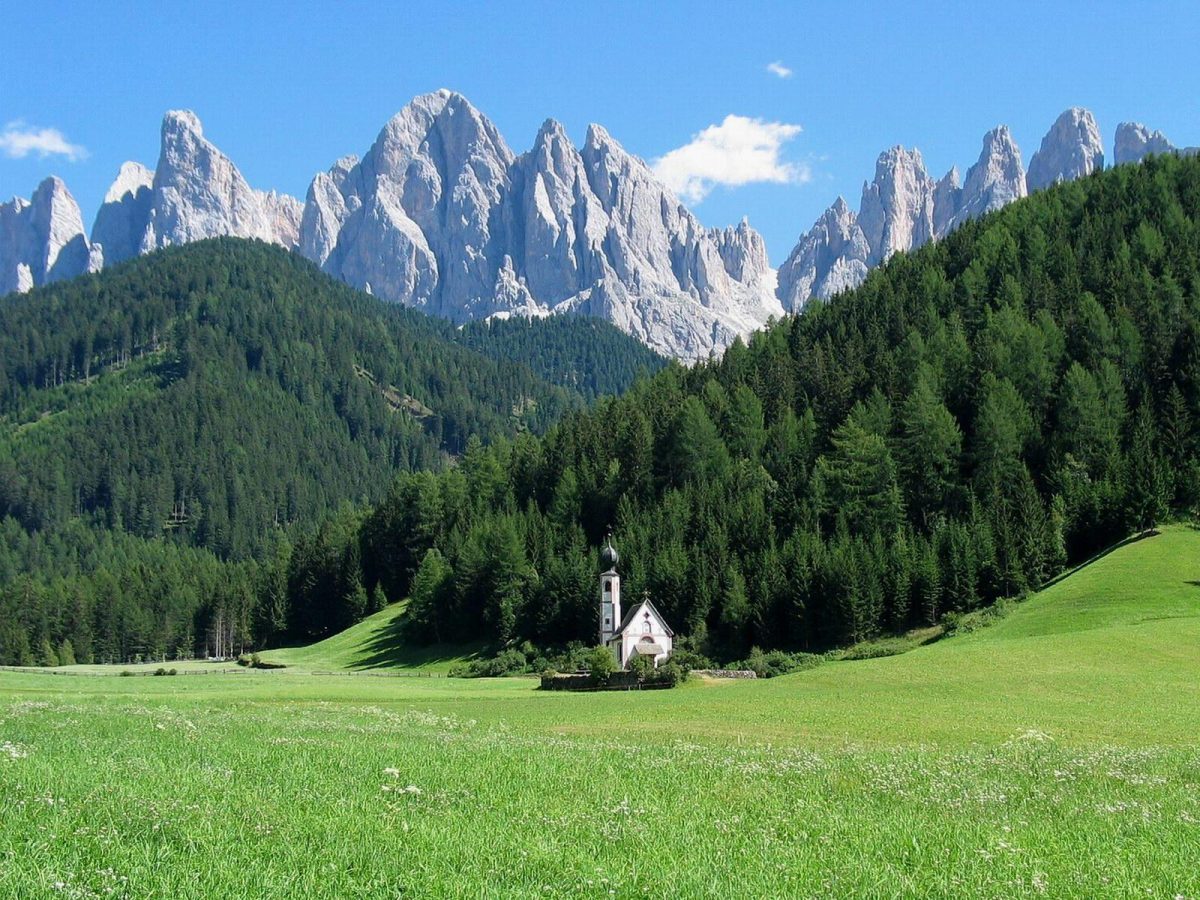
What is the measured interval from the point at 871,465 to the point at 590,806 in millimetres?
87947

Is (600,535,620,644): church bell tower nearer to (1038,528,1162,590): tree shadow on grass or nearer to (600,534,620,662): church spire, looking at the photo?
(600,534,620,662): church spire

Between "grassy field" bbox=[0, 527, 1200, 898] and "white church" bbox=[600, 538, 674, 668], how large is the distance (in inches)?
1978

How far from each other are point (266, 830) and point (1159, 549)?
3075 inches

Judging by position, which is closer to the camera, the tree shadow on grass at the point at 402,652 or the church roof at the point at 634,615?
the church roof at the point at 634,615

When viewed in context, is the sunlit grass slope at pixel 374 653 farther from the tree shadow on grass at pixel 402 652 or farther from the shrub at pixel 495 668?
the shrub at pixel 495 668

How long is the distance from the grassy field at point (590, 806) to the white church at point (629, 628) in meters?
50.2

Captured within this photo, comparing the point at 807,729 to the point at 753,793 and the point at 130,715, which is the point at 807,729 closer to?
the point at 753,793

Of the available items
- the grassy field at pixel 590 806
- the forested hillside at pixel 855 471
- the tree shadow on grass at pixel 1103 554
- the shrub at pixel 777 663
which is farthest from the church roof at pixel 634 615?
the grassy field at pixel 590 806

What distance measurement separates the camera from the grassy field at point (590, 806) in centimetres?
1046

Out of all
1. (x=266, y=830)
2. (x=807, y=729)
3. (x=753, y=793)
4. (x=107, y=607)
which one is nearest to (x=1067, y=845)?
(x=753, y=793)

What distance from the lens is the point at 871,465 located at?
98.5m

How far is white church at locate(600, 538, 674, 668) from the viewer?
84.6m

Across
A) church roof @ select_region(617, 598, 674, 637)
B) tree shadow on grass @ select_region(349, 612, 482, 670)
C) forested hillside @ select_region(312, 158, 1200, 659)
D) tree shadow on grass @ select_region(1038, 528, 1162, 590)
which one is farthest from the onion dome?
tree shadow on grass @ select_region(1038, 528, 1162, 590)

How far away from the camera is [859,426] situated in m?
105
